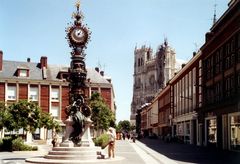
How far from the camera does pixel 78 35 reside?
94.7 feet

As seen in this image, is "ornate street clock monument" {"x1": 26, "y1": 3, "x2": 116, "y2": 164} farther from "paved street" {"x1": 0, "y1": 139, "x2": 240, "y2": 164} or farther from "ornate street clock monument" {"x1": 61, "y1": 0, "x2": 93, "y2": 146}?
"paved street" {"x1": 0, "y1": 139, "x2": 240, "y2": 164}

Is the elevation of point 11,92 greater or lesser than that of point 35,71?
lesser

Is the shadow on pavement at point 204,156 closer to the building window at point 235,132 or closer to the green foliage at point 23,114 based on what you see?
the building window at point 235,132

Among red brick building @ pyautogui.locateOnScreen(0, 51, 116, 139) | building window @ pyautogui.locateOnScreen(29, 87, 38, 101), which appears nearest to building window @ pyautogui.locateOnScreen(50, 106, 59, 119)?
red brick building @ pyautogui.locateOnScreen(0, 51, 116, 139)

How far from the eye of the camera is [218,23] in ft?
140

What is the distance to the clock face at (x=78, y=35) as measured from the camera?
28.7m

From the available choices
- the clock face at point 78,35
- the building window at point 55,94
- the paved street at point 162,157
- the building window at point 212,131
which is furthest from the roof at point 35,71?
the clock face at point 78,35

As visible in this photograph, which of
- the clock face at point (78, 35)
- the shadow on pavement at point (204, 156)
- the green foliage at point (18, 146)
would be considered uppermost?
the clock face at point (78, 35)

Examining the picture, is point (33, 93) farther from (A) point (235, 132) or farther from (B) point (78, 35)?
(B) point (78, 35)

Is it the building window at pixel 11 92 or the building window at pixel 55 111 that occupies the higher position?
the building window at pixel 11 92

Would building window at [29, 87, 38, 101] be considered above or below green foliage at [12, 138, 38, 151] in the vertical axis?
above

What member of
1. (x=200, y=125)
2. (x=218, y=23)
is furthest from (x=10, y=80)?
(x=218, y=23)

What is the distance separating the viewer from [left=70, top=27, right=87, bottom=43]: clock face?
28734 mm

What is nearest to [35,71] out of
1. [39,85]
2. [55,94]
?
[39,85]
